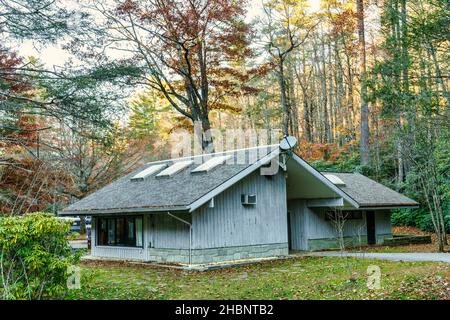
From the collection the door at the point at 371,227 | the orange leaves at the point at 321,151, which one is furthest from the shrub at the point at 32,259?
the orange leaves at the point at 321,151

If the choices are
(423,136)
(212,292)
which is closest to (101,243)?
(212,292)

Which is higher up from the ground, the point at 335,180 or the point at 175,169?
the point at 175,169

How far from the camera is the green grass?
32.9ft

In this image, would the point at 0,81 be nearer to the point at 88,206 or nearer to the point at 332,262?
the point at 88,206

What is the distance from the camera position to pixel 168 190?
57.2 ft

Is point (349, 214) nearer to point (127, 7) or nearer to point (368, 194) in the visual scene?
point (368, 194)

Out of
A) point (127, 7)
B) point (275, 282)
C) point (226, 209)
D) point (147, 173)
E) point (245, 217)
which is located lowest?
point (275, 282)

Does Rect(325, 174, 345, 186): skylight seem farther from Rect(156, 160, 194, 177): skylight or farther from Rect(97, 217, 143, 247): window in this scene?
Rect(97, 217, 143, 247): window

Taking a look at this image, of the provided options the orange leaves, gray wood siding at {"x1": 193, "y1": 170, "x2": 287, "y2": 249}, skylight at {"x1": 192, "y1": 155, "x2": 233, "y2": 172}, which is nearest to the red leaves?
skylight at {"x1": 192, "y1": 155, "x2": 233, "y2": 172}

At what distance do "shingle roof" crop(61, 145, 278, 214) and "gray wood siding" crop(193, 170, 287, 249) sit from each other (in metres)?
0.75

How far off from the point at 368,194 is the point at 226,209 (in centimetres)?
914

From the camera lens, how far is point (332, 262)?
15781 millimetres

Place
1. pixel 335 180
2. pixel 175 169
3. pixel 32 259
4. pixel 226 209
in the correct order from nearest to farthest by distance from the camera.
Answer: pixel 32 259 < pixel 226 209 < pixel 175 169 < pixel 335 180

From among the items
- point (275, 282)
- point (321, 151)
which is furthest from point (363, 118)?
point (275, 282)
